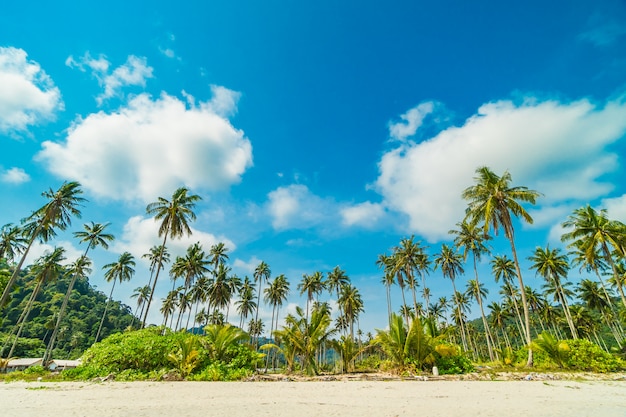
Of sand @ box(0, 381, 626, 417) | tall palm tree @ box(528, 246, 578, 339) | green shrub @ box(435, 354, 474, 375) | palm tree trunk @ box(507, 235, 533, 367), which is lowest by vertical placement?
sand @ box(0, 381, 626, 417)

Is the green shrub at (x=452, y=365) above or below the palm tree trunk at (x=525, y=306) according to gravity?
below

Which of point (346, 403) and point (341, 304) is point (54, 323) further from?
point (346, 403)

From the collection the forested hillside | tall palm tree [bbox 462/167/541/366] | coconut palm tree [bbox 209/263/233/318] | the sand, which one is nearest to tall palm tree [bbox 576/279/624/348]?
tall palm tree [bbox 462/167/541/366]

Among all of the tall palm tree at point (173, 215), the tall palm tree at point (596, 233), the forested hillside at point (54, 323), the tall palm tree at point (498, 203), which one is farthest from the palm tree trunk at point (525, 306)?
the forested hillside at point (54, 323)

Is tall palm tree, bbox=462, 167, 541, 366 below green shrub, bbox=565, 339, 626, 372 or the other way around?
the other way around

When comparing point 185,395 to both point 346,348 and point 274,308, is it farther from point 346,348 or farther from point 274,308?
point 274,308

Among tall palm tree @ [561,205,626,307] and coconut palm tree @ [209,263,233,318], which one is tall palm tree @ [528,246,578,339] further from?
coconut palm tree @ [209,263,233,318]

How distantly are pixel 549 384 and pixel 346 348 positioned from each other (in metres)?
14.3

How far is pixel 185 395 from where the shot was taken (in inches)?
421

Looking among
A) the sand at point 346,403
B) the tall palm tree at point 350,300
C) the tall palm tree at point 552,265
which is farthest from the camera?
the tall palm tree at point 350,300

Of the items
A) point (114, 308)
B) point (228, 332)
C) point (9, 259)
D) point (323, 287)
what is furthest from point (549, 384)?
point (114, 308)

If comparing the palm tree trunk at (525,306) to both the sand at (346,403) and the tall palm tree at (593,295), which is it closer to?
the sand at (346,403)

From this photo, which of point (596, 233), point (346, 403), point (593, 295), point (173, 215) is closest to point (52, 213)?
point (173, 215)

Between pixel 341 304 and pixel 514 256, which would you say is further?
pixel 341 304
